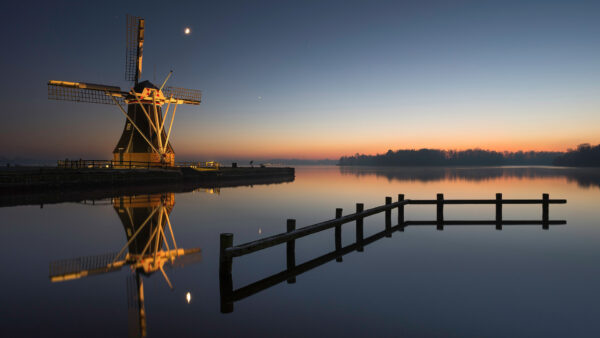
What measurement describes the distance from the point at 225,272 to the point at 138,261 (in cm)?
497

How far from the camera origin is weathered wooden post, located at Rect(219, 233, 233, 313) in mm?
7641

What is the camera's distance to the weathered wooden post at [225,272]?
764cm

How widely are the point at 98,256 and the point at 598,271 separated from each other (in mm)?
16417

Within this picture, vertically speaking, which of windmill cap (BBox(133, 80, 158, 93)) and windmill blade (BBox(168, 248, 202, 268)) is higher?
windmill cap (BBox(133, 80, 158, 93))

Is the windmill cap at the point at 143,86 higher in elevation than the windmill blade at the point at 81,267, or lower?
higher

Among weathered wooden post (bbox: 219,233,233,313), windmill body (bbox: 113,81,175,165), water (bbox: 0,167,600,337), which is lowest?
water (bbox: 0,167,600,337)

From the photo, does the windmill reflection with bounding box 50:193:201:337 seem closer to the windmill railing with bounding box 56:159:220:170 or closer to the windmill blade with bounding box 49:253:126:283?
the windmill blade with bounding box 49:253:126:283

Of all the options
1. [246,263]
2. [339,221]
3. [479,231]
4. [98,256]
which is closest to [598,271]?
[479,231]

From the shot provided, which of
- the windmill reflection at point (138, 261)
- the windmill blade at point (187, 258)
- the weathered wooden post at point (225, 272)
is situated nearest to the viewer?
the weathered wooden post at point (225, 272)

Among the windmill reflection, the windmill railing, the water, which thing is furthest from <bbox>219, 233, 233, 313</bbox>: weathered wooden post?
the windmill railing

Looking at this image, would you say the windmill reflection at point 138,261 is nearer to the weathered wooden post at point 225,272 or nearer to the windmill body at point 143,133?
the weathered wooden post at point 225,272

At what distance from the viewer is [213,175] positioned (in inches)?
2160

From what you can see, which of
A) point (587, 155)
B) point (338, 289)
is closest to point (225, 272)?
point (338, 289)

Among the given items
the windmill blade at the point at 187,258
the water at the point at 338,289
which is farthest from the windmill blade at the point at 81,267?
the windmill blade at the point at 187,258
